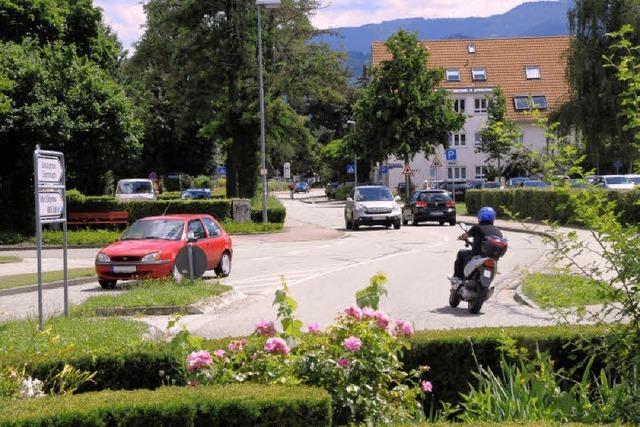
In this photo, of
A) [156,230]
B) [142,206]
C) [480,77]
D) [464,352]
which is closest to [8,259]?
Result: [156,230]

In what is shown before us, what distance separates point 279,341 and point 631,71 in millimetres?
3135

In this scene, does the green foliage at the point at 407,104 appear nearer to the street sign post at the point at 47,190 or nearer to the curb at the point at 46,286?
the curb at the point at 46,286

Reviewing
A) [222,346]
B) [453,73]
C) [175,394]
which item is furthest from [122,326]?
[453,73]

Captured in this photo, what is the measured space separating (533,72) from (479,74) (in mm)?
5106

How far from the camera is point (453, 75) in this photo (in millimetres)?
86062

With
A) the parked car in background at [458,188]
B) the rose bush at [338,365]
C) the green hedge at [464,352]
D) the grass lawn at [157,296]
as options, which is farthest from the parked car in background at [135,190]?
the rose bush at [338,365]

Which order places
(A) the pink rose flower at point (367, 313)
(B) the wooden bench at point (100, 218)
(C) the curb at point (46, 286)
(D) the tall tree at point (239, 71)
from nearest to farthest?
(A) the pink rose flower at point (367, 313) < (C) the curb at point (46, 286) < (B) the wooden bench at point (100, 218) < (D) the tall tree at point (239, 71)

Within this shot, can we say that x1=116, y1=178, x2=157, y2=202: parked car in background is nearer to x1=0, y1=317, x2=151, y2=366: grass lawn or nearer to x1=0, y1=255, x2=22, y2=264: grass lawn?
x1=0, y1=255, x2=22, y2=264: grass lawn

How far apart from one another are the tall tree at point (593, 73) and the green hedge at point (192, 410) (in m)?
45.0

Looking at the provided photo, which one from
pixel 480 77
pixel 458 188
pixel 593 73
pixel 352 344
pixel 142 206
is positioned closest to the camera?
pixel 352 344

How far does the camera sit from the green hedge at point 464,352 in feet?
22.9

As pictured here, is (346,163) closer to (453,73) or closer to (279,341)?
(453,73)

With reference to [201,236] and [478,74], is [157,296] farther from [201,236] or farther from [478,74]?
[478,74]

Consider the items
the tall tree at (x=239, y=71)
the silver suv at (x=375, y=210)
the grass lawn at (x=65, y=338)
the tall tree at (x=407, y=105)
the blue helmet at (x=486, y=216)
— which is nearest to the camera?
the grass lawn at (x=65, y=338)
